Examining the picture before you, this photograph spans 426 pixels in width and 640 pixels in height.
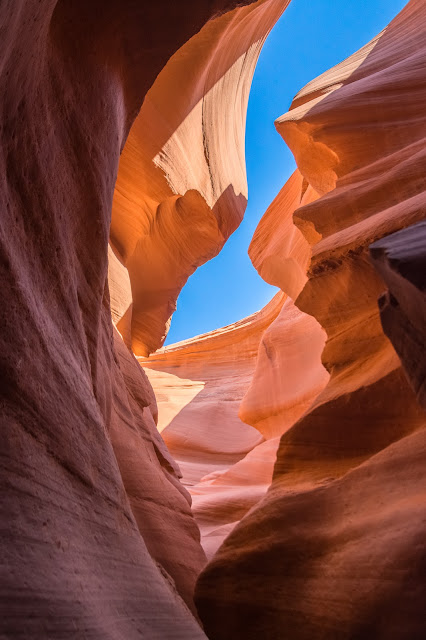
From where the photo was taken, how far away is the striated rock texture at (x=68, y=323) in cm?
233

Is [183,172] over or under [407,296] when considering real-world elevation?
over

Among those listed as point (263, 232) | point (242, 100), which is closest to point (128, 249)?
point (263, 232)

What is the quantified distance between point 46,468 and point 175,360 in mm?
22499

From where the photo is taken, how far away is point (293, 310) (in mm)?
15477

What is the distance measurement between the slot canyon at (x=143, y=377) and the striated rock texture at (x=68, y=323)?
2 centimetres

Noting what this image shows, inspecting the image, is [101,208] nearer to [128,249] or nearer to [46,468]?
[46,468]

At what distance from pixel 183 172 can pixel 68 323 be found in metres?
5.92

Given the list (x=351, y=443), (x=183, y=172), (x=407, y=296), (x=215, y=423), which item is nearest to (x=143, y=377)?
(x=183, y=172)

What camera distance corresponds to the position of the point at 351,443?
180 inches

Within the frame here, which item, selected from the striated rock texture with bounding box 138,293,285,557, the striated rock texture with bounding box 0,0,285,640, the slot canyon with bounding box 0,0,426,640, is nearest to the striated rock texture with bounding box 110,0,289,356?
the slot canyon with bounding box 0,0,426,640

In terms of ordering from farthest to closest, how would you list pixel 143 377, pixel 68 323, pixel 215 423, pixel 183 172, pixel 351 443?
pixel 215 423 → pixel 183 172 → pixel 143 377 → pixel 351 443 → pixel 68 323

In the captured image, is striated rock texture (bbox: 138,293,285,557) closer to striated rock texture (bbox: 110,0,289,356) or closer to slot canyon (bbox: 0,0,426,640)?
slot canyon (bbox: 0,0,426,640)

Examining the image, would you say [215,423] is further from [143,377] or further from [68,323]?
[68,323]

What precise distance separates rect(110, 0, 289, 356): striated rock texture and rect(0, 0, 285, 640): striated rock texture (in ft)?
11.7
